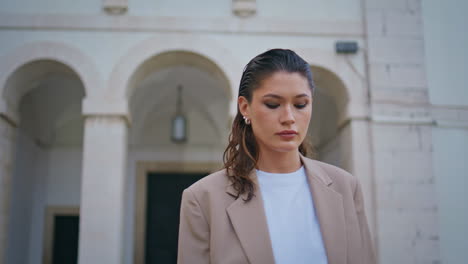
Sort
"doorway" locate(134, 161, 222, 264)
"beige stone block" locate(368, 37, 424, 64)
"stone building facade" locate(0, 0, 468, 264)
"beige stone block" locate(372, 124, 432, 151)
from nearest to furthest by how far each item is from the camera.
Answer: "stone building facade" locate(0, 0, 468, 264), "beige stone block" locate(372, 124, 432, 151), "beige stone block" locate(368, 37, 424, 64), "doorway" locate(134, 161, 222, 264)

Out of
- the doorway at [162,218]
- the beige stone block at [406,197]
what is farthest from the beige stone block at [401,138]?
the doorway at [162,218]

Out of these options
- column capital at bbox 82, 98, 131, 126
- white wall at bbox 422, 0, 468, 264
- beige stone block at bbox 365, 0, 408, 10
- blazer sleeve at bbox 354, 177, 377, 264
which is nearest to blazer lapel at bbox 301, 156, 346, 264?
blazer sleeve at bbox 354, 177, 377, 264

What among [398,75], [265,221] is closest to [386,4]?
[398,75]

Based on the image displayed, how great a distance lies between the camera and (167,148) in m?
9.92

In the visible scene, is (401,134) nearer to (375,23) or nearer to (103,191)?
(375,23)

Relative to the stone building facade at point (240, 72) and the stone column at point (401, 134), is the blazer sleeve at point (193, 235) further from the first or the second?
the stone column at point (401, 134)

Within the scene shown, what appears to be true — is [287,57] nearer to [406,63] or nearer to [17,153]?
[406,63]

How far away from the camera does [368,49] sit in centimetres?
667

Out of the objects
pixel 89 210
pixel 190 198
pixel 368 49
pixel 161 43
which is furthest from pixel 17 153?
pixel 190 198

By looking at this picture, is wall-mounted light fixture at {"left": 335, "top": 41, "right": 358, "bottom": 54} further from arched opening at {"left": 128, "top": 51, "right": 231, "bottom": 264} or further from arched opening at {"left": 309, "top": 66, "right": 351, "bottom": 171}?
arched opening at {"left": 128, "top": 51, "right": 231, "bottom": 264}

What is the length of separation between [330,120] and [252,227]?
25.1 feet

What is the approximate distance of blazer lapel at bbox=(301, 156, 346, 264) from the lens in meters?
1.61

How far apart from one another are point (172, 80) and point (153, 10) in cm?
266

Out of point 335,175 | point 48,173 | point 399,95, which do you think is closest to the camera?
point 335,175
